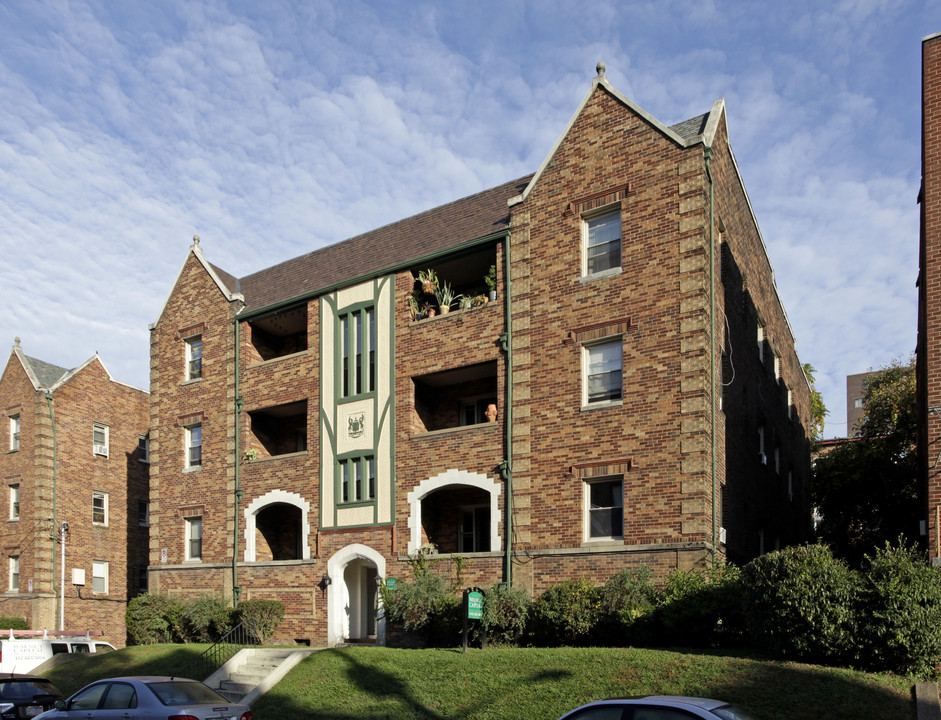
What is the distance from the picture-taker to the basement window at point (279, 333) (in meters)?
30.1

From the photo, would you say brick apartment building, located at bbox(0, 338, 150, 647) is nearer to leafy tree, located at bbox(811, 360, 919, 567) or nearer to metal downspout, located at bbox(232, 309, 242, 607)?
metal downspout, located at bbox(232, 309, 242, 607)

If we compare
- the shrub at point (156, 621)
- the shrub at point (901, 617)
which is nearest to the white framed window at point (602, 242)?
the shrub at point (901, 617)

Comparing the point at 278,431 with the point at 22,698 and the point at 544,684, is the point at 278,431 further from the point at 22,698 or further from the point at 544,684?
the point at 544,684

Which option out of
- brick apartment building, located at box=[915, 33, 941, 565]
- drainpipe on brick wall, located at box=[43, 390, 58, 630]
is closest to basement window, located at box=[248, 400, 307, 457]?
drainpipe on brick wall, located at box=[43, 390, 58, 630]

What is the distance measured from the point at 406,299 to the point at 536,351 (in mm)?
4806

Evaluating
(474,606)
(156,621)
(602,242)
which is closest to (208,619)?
(156,621)

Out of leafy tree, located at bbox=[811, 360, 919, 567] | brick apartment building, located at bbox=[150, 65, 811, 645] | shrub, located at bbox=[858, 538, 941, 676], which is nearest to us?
shrub, located at bbox=[858, 538, 941, 676]

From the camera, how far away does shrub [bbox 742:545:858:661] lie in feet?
50.0

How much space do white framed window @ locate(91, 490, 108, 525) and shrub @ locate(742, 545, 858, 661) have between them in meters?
30.7

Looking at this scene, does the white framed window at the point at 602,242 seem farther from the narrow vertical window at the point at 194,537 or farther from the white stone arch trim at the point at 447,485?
the narrow vertical window at the point at 194,537

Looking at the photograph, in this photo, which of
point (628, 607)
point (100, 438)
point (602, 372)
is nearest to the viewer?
point (628, 607)

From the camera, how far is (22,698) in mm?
17297

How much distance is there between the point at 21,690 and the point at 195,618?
34.0 ft

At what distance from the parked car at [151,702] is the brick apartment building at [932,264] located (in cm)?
1233
